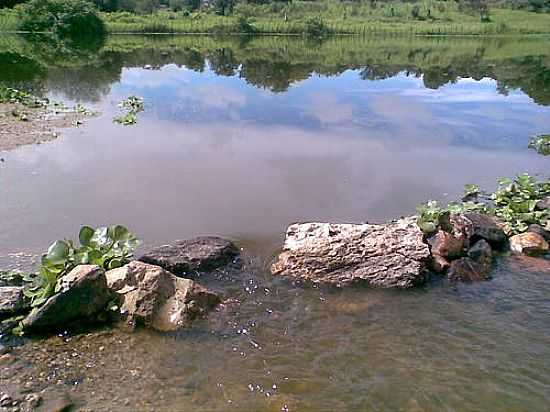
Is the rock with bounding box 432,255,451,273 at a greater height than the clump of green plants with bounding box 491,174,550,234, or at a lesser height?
lesser

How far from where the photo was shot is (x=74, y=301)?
7.40 meters

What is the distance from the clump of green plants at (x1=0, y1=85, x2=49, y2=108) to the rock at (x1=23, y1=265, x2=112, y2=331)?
16.2 metres

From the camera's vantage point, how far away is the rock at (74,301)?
7.22 metres

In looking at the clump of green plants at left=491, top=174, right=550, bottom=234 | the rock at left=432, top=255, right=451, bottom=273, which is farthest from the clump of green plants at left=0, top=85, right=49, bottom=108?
the rock at left=432, top=255, right=451, bottom=273

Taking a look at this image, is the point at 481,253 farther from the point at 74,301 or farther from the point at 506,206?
the point at 74,301

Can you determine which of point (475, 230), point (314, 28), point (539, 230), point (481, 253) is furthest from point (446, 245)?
point (314, 28)

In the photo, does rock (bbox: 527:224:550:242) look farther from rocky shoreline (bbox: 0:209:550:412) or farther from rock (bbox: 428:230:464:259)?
rock (bbox: 428:230:464:259)

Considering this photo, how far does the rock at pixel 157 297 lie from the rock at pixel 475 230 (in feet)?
16.5

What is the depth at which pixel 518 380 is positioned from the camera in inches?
260

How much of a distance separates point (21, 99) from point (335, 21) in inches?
3089

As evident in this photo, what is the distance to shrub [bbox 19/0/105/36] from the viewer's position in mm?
69000

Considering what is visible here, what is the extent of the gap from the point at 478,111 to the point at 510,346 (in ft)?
67.3

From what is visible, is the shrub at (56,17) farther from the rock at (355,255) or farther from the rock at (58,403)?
the rock at (58,403)

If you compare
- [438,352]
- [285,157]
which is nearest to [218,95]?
[285,157]
